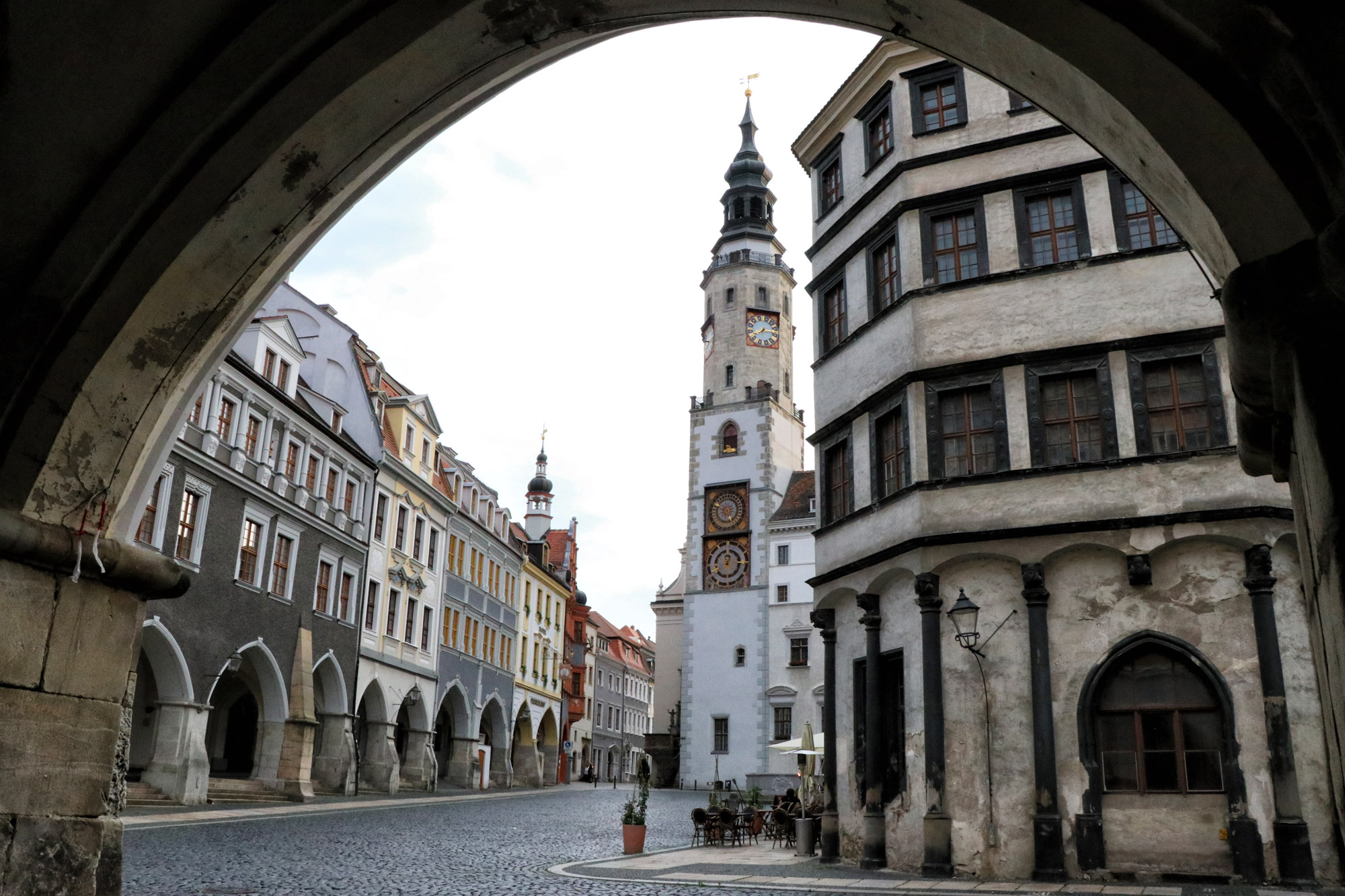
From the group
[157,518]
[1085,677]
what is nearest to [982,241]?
[1085,677]

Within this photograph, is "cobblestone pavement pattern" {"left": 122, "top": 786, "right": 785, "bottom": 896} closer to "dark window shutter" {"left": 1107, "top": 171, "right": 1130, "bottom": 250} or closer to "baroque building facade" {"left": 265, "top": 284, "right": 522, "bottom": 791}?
"baroque building facade" {"left": 265, "top": 284, "right": 522, "bottom": 791}

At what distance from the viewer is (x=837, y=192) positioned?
74.4ft

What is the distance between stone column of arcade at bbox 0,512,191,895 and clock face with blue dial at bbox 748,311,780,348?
7339 cm

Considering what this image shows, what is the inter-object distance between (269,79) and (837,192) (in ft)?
64.9

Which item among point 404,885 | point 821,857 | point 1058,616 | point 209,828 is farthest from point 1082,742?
point 209,828

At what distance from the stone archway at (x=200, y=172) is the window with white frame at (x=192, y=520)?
25.7 m

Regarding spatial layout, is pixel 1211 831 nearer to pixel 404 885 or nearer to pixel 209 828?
pixel 404 885

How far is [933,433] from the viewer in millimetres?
18188

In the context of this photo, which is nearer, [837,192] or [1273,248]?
[1273,248]

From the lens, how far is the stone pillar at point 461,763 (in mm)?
49094

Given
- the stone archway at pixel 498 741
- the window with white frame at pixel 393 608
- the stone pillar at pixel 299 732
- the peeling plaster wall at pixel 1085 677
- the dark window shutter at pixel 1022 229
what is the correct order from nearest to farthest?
the peeling plaster wall at pixel 1085 677 < the dark window shutter at pixel 1022 229 < the stone pillar at pixel 299 732 < the window with white frame at pixel 393 608 < the stone archway at pixel 498 741

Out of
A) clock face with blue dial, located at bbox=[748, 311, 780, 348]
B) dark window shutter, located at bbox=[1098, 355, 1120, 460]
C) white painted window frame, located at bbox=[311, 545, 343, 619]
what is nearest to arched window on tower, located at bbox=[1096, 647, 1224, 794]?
dark window shutter, located at bbox=[1098, 355, 1120, 460]

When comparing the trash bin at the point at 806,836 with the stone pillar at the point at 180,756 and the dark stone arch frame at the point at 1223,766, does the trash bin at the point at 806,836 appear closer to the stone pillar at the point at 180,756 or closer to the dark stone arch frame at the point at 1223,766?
the dark stone arch frame at the point at 1223,766

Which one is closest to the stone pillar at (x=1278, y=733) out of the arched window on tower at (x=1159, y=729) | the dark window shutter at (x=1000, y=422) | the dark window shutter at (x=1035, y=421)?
the arched window on tower at (x=1159, y=729)
